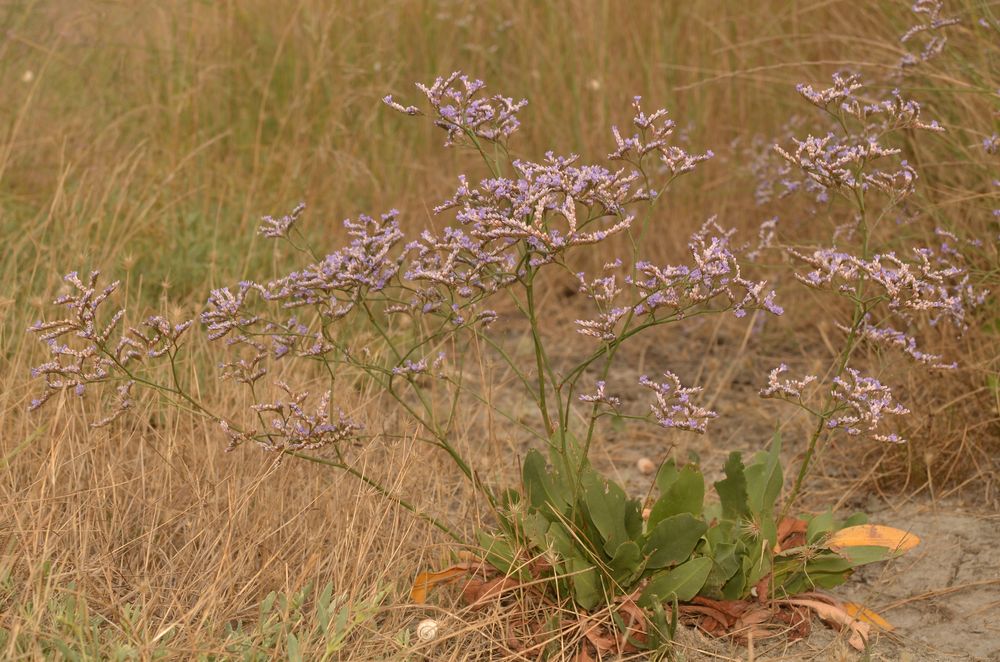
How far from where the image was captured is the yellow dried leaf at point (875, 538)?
313cm

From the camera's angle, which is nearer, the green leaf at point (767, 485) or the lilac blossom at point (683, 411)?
the lilac blossom at point (683, 411)

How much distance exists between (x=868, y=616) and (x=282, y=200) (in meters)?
3.06

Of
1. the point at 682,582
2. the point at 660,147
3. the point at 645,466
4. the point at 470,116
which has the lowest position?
the point at 645,466

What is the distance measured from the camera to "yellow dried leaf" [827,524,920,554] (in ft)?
10.3

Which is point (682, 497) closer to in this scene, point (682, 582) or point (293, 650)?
point (682, 582)

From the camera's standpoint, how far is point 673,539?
8.92 feet

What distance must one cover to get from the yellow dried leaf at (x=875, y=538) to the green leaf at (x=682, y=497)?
1.57 ft

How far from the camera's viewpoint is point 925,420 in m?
3.67

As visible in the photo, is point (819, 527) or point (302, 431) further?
point (819, 527)

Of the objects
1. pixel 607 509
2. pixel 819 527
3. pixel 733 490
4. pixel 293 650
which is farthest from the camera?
pixel 819 527

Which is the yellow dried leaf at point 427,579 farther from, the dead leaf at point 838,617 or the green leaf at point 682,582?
the dead leaf at point 838,617

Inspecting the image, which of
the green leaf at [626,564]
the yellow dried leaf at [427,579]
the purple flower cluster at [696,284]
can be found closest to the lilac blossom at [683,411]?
the purple flower cluster at [696,284]

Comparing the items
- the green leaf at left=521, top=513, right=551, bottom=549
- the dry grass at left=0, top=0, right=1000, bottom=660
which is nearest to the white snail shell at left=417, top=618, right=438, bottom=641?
the dry grass at left=0, top=0, right=1000, bottom=660

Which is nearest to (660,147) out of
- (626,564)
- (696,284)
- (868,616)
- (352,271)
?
(696,284)
